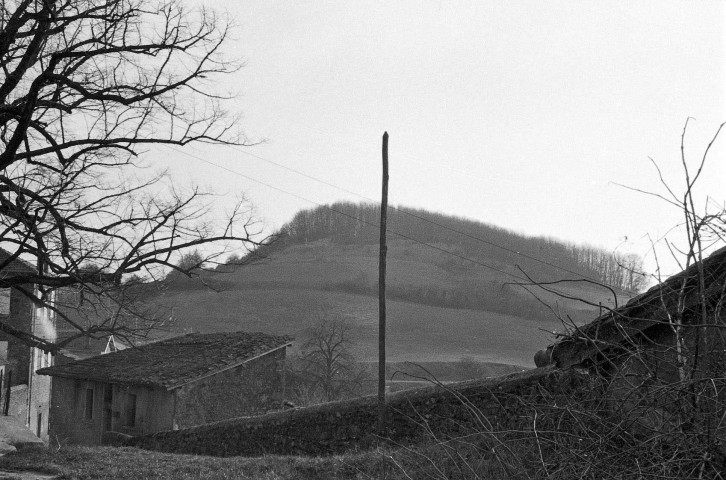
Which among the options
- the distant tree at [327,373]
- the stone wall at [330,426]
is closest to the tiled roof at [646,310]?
the stone wall at [330,426]

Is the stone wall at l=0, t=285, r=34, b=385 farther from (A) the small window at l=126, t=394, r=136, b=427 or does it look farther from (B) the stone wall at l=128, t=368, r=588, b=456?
(B) the stone wall at l=128, t=368, r=588, b=456

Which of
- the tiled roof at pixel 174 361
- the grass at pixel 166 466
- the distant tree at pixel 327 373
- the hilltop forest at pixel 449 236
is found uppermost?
the hilltop forest at pixel 449 236

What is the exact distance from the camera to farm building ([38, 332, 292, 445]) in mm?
22828

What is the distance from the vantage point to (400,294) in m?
75.4

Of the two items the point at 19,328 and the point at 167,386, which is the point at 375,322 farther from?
the point at 167,386

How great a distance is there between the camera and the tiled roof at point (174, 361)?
2305 centimetres

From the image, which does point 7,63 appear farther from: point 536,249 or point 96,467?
point 536,249

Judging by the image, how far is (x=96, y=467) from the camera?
10.5 meters

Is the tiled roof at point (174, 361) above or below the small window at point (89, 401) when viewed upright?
above

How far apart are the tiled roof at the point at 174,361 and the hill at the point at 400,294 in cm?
2706

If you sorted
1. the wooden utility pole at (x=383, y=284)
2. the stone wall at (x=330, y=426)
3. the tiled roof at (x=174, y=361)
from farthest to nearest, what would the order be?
the tiled roof at (x=174, y=361)
the wooden utility pole at (x=383, y=284)
the stone wall at (x=330, y=426)

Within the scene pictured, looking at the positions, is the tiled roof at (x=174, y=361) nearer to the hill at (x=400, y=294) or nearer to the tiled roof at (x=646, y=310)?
the tiled roof at (x=646, y=310)

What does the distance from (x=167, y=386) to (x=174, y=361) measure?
308 cm

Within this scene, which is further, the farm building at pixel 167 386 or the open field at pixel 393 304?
the open field at pixel 393 304
